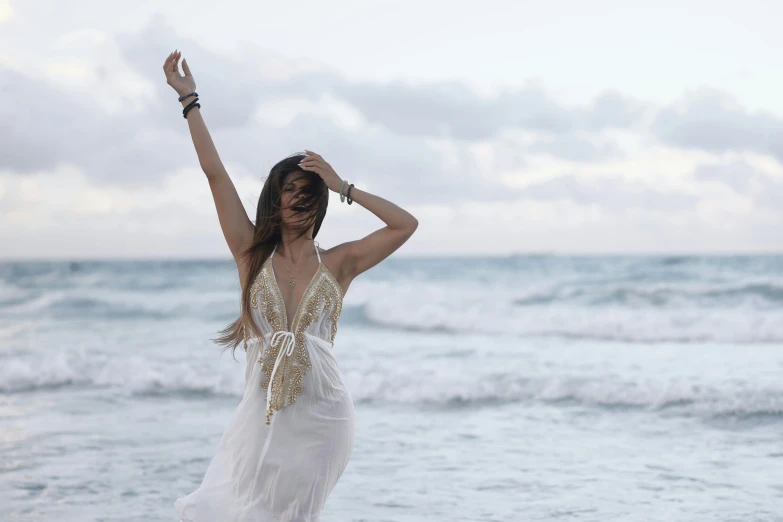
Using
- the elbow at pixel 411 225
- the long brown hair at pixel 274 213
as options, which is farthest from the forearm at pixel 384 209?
the long brown hair at pixel 274 213

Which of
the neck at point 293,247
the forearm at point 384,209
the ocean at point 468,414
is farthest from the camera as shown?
the ocean at point 468,414

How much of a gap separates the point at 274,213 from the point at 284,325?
35 centimetres

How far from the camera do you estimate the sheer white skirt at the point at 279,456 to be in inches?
99.3

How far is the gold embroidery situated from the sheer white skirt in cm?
3

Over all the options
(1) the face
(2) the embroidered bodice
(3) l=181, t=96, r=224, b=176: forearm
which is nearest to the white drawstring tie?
(2) the embroidered bodice

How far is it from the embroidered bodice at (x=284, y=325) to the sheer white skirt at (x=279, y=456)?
1.1 inches

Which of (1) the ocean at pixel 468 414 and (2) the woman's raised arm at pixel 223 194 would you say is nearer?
(2) the woman's raised arm at pixel 223 194

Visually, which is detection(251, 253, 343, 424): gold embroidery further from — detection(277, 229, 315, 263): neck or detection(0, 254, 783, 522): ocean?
detection(0, 254, 783, 522): ocean

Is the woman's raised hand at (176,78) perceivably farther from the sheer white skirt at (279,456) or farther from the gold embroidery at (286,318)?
the sheer white skirt at (279,456)

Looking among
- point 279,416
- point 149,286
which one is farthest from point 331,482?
point 149,286

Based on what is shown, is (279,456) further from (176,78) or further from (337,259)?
(176,78)

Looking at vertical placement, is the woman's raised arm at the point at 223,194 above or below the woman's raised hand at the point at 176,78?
below

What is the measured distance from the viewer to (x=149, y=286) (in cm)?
2827

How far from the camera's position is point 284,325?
2561mm
